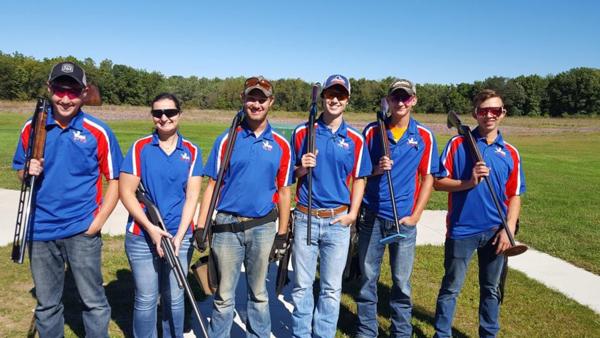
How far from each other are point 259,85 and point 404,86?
4.12 ft

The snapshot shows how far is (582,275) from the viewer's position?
6.73 meters

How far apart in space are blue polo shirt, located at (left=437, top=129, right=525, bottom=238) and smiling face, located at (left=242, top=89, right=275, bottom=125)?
1658 mm

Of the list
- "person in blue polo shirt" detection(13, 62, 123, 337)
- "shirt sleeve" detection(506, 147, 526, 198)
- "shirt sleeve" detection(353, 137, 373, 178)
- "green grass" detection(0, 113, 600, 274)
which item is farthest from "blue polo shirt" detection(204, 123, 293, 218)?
"green grass" detection(0, 113, 600, 274)

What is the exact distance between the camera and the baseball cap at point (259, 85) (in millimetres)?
3533

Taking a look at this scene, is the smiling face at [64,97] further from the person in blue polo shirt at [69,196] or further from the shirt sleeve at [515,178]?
the shirt sleeve at [515,178]

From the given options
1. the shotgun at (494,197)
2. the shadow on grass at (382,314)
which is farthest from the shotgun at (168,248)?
the shotgun at (494,197)

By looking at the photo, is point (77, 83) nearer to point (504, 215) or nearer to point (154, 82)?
point (504, 215)

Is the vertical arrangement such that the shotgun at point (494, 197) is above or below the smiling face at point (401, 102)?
below

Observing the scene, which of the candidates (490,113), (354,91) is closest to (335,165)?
(490,113)

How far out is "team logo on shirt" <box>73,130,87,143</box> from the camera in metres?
3.42

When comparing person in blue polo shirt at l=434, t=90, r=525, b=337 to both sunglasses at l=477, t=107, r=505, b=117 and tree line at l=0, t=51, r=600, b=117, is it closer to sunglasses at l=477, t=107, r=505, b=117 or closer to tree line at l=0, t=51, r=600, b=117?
sunglasses at l=477, t=107, r=505, b=117

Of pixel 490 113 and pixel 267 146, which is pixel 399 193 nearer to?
pixel 490 113

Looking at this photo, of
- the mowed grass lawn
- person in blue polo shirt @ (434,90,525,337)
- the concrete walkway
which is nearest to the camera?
person in blue polo shirt @ (434,90,525,337)

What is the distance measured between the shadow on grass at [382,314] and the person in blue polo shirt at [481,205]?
726 mm
